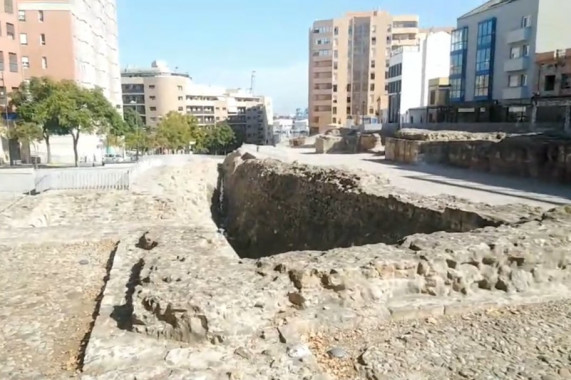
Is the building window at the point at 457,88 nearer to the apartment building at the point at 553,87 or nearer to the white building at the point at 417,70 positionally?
the apartment building at the point at 553,87

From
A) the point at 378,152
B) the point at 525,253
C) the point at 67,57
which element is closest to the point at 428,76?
the point at 378,152

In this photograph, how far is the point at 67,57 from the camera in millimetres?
40406

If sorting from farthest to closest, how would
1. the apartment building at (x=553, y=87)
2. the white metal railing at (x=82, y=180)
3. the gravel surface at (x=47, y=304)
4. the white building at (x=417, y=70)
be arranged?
the white building at (x=417, y=70) < the apartment building at (x=553, y=87) < the white metal railing at (x=82, y=180) < the gravel surface at (x=47, y=304)

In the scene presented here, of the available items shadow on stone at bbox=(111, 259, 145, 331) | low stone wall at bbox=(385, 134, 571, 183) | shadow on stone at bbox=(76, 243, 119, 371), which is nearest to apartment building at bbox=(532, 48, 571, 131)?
low stone wall at bbox=(385, 134, 571, 183)

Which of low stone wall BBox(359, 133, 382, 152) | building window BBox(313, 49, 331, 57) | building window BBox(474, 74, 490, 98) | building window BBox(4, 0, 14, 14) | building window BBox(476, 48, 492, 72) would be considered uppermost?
building window BBox(313, 49, 331, 57)

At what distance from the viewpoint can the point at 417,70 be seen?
5738cm

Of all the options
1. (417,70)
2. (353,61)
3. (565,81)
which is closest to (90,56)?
(417,70)

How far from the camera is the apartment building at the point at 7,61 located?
3478cm

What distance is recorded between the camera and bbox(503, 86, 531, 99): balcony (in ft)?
118

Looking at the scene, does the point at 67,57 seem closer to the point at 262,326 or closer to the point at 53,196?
the point at 53,196

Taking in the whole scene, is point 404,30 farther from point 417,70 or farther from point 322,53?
point 417,70

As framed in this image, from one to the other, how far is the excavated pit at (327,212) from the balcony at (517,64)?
2436 cm

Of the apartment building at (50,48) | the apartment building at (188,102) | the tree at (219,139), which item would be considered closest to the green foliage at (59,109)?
the apartment building at (50,48)

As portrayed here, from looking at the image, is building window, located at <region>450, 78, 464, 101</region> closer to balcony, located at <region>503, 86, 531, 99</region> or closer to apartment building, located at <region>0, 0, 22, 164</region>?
balcony, located at <region>503, 86, 531, 99</region>
